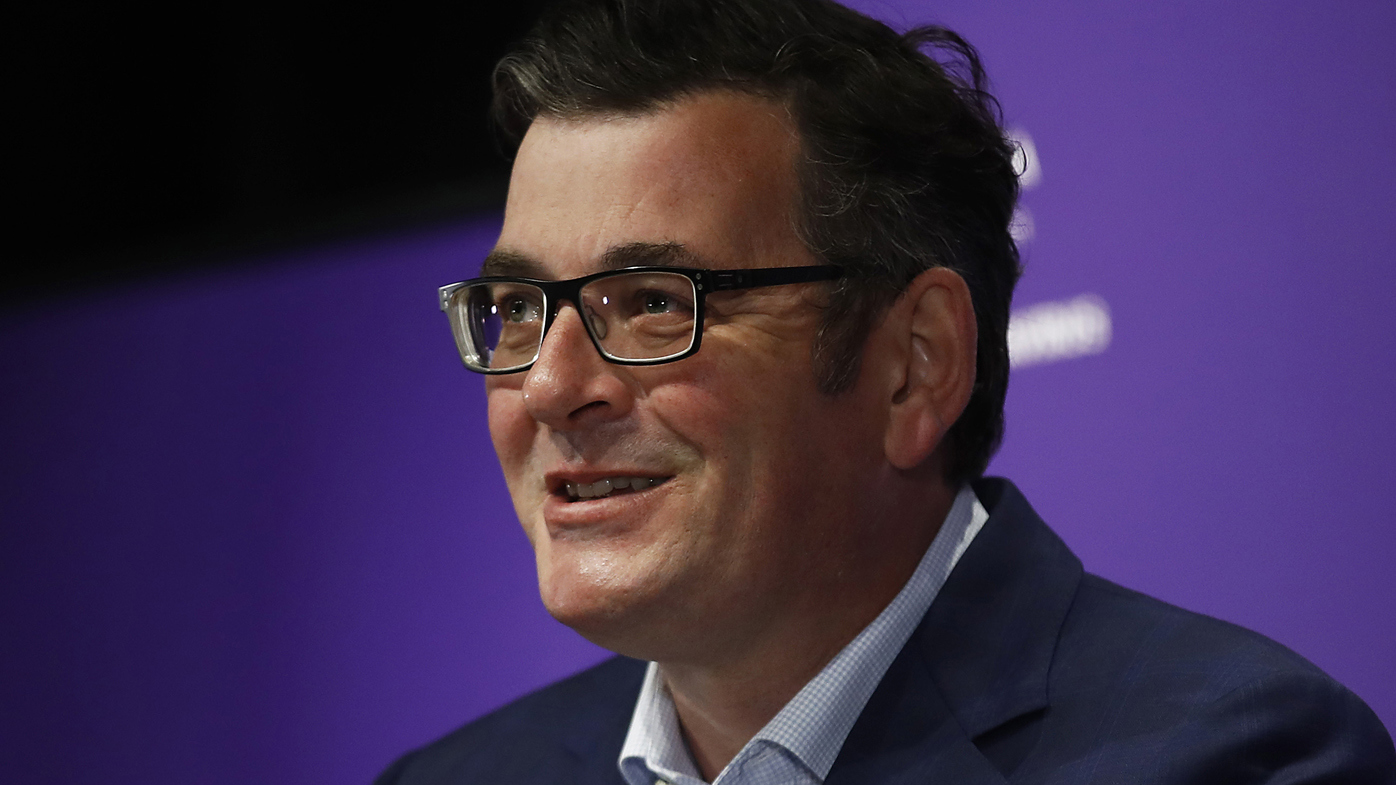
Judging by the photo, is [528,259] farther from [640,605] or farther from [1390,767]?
[1390,767]

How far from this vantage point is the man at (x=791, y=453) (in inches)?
62.7

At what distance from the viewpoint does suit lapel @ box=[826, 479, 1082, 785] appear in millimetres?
1608

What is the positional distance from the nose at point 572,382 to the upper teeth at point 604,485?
0.28ft

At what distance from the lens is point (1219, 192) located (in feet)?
7.47

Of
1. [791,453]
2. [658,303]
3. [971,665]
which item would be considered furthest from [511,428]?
[971,665]

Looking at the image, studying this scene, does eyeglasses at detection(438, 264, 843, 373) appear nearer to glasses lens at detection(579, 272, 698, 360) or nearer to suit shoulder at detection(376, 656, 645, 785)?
glasses lens at detection(579, 272, 698, 360)

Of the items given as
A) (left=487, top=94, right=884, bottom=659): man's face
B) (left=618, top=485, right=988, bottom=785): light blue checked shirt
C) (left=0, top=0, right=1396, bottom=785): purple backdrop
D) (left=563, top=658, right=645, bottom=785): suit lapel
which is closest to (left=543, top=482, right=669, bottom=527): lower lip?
(left=487, top=94, right=884, bottom=659): man's face

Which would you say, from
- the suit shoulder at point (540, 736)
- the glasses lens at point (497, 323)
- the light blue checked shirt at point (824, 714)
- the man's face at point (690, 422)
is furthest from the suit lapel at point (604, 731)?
the glasses lens at point (497, 323)

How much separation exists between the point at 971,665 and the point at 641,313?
0.62 meters

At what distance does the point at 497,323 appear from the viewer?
1878 millimetres

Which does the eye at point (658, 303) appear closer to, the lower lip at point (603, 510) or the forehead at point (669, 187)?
the forehead at point (669, 187)

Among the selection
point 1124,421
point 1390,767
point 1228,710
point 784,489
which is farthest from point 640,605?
point 1124,421

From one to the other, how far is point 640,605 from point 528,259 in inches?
19.0

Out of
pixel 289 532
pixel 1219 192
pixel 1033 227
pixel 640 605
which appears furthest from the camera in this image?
pixel 289 532
